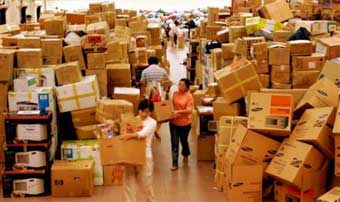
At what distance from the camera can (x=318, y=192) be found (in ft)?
21.7

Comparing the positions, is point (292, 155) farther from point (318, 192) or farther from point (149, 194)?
point (149, 194)

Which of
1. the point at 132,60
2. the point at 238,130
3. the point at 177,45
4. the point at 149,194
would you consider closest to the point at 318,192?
the point at 238,130

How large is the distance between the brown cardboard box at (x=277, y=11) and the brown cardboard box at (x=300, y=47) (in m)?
3.01

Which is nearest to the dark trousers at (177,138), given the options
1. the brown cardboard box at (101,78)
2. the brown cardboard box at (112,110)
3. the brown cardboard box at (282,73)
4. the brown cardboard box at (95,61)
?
the brown cardboard box at (112,110)

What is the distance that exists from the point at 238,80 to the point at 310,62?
0.90m

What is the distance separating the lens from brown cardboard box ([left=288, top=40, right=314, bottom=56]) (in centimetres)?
775

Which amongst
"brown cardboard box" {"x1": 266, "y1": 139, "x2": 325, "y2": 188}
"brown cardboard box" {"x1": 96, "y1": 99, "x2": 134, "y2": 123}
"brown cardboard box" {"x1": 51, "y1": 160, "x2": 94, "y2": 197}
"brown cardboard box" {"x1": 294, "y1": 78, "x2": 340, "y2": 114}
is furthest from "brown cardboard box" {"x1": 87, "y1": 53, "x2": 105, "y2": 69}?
"brown cardboard box" {"x1": 266, "y1": 139, "x2": 325, "y2": 188}

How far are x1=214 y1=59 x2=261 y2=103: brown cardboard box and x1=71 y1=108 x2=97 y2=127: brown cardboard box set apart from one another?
65.8 inches

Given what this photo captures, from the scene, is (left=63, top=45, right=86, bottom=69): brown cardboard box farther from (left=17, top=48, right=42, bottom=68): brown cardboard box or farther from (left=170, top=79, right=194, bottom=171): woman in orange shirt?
(left=170, top=79, right=194, bottom=171): woman in orange shirt

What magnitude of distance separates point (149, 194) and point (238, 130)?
4.21 ft

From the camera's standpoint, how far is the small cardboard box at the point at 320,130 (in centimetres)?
641

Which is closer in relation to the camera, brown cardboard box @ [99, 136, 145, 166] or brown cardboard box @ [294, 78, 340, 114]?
brown cardboard box @ [99, 136, 145, 166]

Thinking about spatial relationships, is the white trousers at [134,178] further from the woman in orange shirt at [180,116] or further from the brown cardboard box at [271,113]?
the woman in orange shirt at [180,116]

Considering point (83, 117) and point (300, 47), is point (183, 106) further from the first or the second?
point (300, 47)
